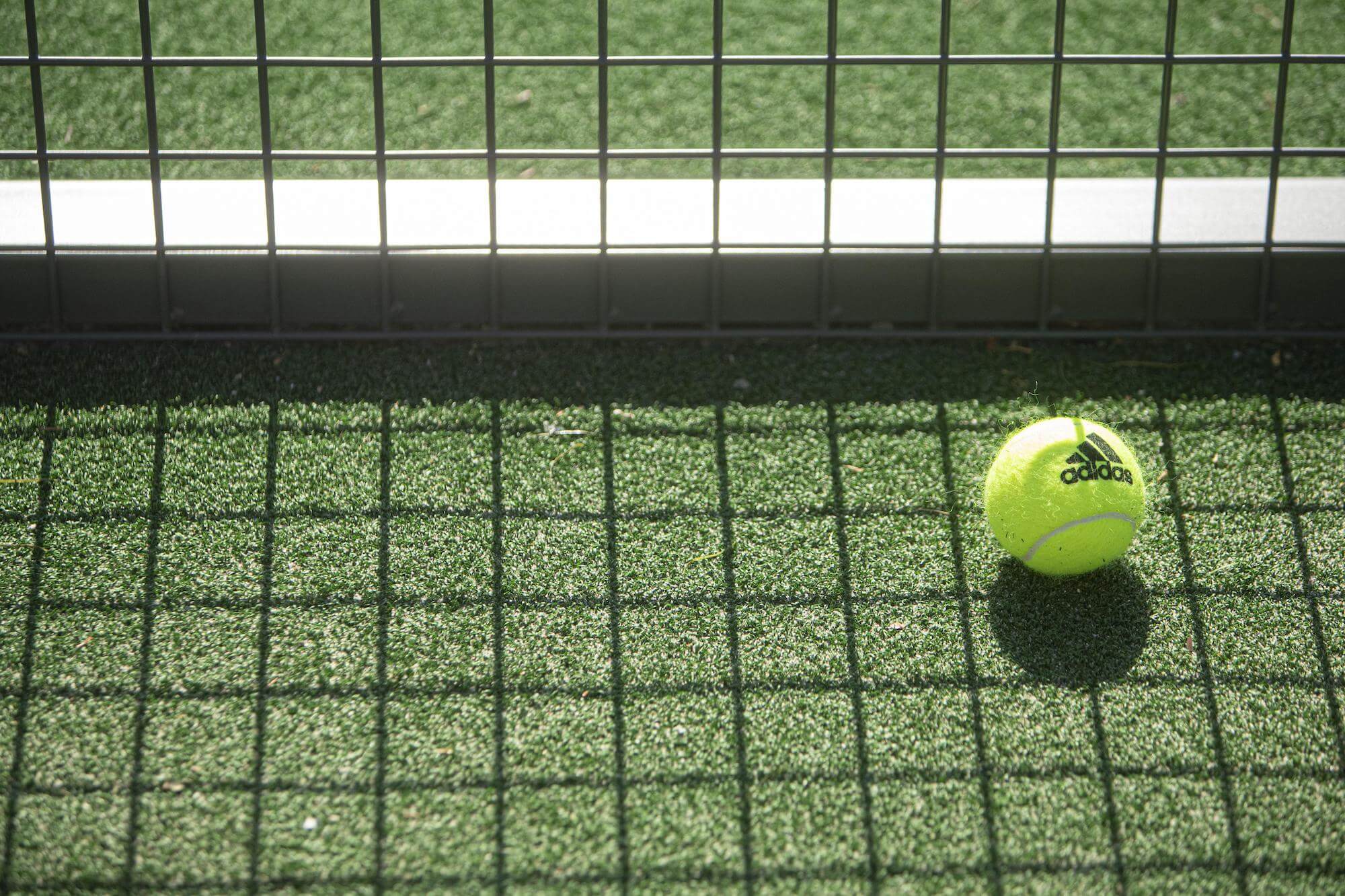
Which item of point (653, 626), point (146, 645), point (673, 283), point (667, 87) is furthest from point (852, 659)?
point (667, 87)

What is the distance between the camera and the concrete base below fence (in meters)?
4.48

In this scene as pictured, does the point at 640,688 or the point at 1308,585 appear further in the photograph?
the point at 1308,585

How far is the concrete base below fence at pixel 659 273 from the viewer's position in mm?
4477

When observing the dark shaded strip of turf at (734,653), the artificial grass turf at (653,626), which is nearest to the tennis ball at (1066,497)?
the artificial grass turf at (653,626)

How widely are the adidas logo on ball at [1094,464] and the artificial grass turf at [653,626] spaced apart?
36 cm

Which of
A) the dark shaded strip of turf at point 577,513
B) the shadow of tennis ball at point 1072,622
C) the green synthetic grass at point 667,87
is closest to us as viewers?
the shadow of tennis ball at point 1072,622

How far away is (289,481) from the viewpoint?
393 centimetres

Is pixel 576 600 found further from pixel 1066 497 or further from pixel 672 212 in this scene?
pixel 672 212

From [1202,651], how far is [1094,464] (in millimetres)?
560

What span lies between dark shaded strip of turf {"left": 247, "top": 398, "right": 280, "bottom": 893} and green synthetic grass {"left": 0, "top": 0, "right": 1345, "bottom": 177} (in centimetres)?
165

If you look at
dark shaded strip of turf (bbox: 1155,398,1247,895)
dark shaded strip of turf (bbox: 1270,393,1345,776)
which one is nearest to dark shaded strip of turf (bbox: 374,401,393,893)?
dark shaded strip of turf (bbox: 1155,398,1247,895)

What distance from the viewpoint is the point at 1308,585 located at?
11.8ft

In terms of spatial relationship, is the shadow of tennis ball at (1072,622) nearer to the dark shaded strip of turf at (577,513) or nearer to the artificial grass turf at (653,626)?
the artificial grass turf at (653,626)

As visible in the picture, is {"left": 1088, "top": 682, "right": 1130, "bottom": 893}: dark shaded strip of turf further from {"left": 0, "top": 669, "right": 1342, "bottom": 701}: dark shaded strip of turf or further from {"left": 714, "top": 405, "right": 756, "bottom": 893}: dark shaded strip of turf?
{"left": 714, "top": 405, "right": 756, "bottom": 893}: dark shaded strip of turf
